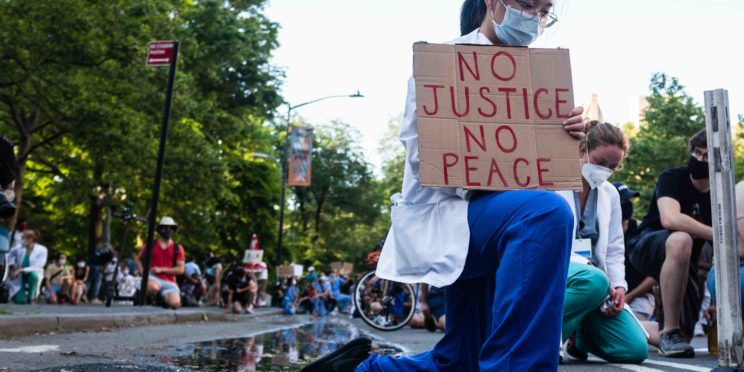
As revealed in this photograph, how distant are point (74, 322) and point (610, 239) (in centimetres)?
619

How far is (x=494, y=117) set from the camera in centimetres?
332

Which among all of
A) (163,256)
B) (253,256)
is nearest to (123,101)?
(253,256)

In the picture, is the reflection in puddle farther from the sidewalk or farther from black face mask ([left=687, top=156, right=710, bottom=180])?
black face mask ([left=687, top=156, right=710, bottom=180])

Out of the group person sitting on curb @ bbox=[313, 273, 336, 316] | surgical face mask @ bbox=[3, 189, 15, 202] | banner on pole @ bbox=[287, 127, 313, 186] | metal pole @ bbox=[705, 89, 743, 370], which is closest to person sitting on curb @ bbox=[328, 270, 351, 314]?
person sitting on curb @ bbox=[313, 273, 336, 316]

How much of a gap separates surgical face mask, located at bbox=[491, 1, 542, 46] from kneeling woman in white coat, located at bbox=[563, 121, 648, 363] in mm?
1942

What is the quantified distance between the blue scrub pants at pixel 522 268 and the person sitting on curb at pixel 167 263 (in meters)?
12.9

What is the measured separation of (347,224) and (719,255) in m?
66.9

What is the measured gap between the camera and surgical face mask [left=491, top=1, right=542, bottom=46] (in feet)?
11.4

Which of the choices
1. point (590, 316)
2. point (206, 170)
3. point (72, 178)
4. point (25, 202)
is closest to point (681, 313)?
point (590, 316)

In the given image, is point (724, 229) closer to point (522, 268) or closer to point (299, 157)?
point (522, 268)

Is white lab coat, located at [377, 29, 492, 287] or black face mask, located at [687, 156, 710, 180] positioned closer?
white lab coat, located at [377, 29, 492, 287]

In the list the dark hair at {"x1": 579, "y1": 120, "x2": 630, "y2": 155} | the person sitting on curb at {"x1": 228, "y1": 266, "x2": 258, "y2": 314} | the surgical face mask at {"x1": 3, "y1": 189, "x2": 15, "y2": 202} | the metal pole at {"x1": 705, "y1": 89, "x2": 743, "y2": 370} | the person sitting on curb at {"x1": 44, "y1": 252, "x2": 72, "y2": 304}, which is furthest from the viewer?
the person sitting on curb at {"x1": 44, "y1": 252, "x2": 72, "y2": 304}

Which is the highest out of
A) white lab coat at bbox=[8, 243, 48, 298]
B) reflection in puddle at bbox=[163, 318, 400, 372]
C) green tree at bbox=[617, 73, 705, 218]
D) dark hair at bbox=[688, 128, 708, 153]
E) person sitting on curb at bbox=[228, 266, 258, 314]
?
green tree at bbox=[617, 73, 705, 218]

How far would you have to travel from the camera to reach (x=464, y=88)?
3.34 m
